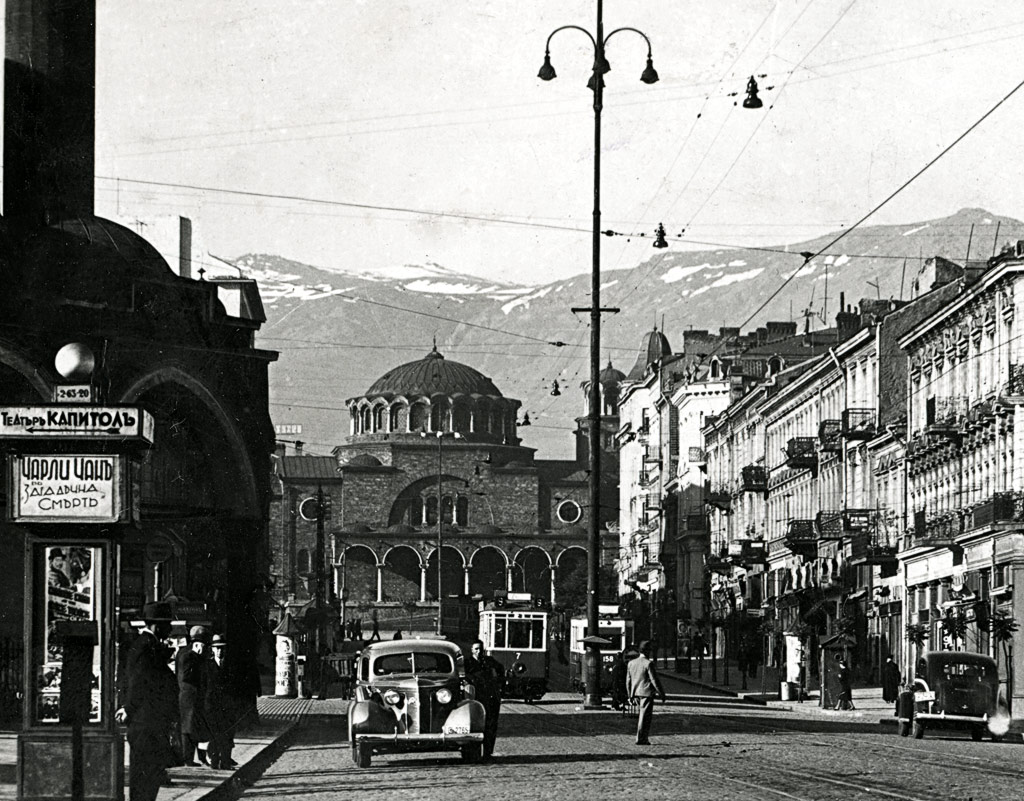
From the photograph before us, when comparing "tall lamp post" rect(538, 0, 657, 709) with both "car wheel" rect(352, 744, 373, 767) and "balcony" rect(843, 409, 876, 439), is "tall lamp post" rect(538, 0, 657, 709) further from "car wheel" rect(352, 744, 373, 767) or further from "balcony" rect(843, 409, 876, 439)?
"balcony" rect(843, 409, 876, 439)

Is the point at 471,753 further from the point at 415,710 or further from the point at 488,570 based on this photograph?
the point at 488,570

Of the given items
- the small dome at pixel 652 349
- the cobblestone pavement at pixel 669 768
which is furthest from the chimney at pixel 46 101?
the small dome at pixel 652 349

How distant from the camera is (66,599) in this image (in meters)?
14.0

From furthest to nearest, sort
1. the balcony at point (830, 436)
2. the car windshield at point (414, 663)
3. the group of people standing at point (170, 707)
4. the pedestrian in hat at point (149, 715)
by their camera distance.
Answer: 1. the balcony at point (830, 436)
2. the car windshield at point (414, 663)
3. the group of people standing at point (170, 707)
4. the pedestrian in hat at point (149, 715)

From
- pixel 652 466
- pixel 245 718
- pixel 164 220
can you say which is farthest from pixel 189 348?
pixel 652 466

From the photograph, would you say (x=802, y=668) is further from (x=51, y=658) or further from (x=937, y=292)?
(x=51, y=658)

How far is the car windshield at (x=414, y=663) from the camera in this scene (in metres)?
21.9

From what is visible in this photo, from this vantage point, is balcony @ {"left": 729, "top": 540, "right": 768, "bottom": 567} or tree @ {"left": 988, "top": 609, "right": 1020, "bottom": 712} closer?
tree @ {"left": 988, "top": 609, "right": 1020, "bottom": 712}

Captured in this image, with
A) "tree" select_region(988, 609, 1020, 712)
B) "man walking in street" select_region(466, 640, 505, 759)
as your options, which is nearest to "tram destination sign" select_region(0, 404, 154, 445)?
"man walking in street" select_region(466, 640, 505, 759)

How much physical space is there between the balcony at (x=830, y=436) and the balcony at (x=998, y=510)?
51.2 feet

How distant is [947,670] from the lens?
3036 centimetres

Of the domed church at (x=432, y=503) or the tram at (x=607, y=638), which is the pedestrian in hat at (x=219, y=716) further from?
the domed church at (x=432, y=503)

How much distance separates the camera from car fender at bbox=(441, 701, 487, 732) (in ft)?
68.4

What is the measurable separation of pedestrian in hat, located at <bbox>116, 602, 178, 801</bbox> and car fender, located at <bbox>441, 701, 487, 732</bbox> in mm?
4697
